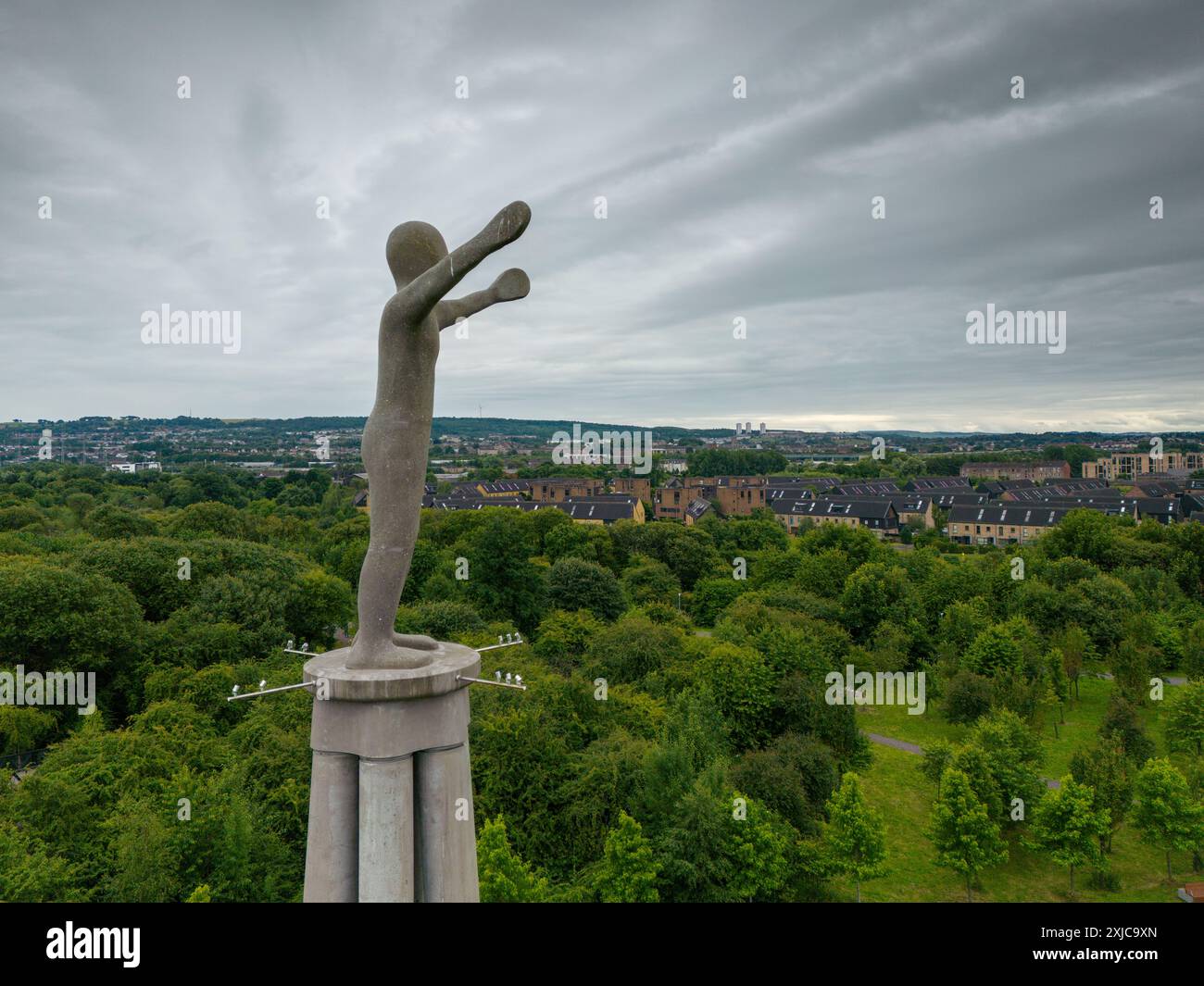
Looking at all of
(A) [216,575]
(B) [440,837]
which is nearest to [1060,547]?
(A) [216,575]

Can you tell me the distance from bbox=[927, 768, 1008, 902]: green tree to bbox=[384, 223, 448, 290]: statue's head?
22.0 m

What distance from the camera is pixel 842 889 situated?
78.8 feet

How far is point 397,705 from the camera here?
9.33 m

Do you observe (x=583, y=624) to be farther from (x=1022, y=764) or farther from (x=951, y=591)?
(x=951, y=591)

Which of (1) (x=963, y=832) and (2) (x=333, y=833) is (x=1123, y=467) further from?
(2) (x=333, y=833)

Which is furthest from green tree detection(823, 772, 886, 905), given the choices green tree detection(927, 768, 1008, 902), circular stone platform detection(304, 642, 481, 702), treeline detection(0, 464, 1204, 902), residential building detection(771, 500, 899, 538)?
residential building detection(771, 500, 899, 538)

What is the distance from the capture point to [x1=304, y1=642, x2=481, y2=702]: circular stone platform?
9172mm

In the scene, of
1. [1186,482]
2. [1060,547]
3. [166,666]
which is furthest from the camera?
[1186,482]

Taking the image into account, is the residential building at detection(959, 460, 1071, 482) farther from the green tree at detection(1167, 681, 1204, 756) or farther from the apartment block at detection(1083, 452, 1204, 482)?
the green tree at detection(1167, 681, 1204, 756)

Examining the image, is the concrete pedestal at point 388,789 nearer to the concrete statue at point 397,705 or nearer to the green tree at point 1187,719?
the concrete statue at point 397,705

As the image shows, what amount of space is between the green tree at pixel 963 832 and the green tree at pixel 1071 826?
1.48m

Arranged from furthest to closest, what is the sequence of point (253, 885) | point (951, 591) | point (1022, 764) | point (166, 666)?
1. point (951, 591)
2. point (166, 666)
3. point (1022, 764)
4. point (253, 885)

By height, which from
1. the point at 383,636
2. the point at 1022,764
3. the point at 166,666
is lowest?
the point at 1022,764

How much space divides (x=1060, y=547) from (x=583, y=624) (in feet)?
145
